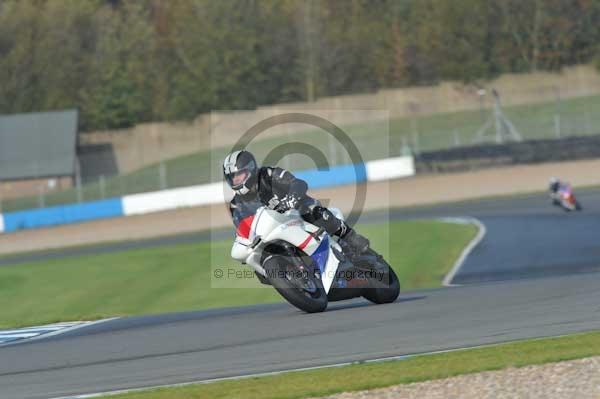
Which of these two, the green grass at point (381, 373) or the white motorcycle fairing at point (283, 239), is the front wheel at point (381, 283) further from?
the green grass at point (381, 373)

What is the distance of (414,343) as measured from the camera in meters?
8.30

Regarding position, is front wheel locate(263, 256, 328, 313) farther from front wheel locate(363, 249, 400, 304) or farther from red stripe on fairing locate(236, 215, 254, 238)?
front wheel locate(363, 249, 400, 304)

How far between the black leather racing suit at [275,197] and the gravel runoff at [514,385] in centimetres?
343

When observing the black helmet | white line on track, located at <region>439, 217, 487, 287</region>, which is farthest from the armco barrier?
the black helmet

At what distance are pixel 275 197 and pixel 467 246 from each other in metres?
13.3

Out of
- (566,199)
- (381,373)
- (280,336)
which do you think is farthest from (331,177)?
(381,373)

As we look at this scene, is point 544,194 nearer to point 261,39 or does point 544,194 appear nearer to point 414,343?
point 414,343

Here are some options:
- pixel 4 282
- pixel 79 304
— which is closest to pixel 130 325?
pixel 79 304

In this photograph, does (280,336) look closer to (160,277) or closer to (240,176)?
(240,176)

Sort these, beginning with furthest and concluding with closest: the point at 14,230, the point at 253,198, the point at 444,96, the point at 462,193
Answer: the point at 444,96
the point at 14,230
the point at 462,193
the point at 253,198

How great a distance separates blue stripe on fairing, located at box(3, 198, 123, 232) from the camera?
4203cm

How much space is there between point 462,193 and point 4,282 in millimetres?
18336

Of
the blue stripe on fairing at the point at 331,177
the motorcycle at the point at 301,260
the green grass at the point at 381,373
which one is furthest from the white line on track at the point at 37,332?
the blue stripe on fairing at the point at 331,177

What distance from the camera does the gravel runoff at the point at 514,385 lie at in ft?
21.7
